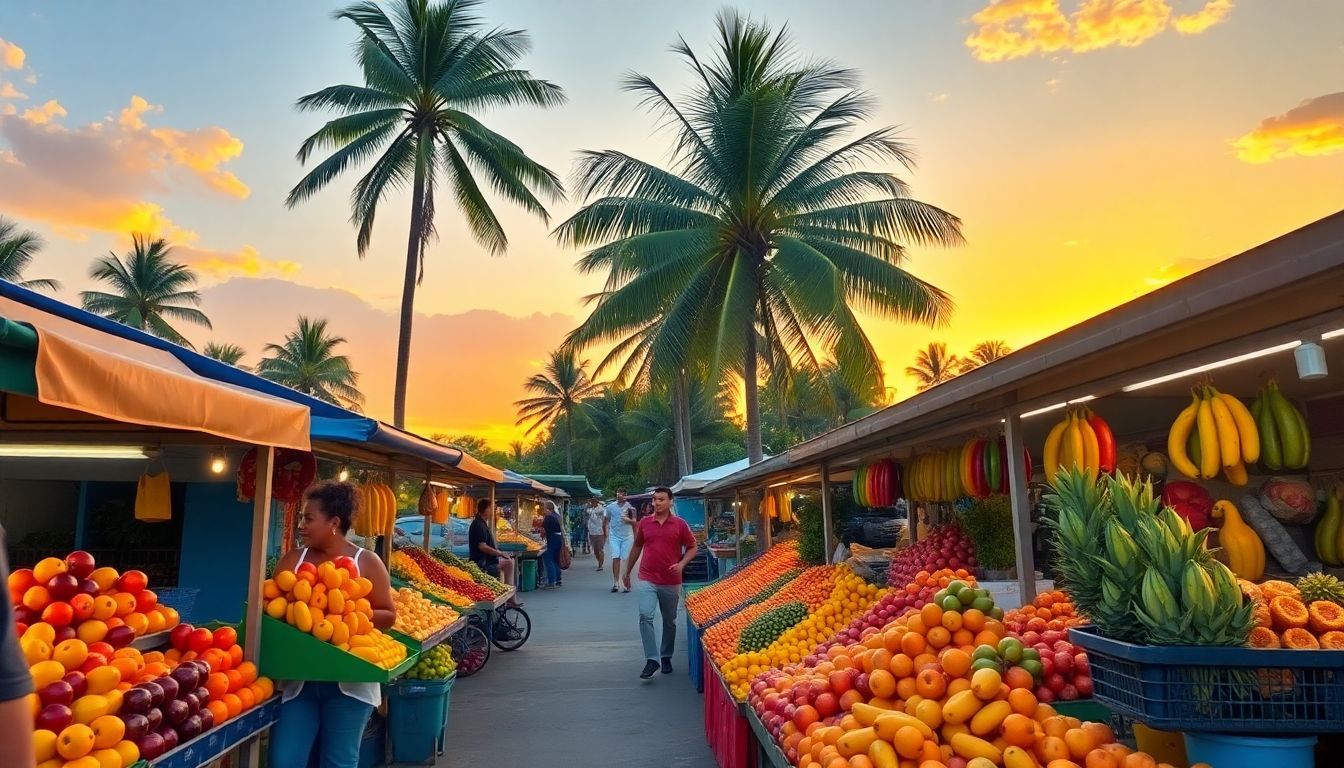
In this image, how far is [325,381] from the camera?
145 feet

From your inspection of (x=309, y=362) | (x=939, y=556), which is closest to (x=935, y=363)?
(x=309, y=362)

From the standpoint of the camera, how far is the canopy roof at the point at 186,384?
2.71m

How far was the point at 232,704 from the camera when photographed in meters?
3.72

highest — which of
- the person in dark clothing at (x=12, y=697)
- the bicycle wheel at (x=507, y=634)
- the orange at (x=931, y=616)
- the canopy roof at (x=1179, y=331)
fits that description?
the canopy roof at (x=1179, y=331)

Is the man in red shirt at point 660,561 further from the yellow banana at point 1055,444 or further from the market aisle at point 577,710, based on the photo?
the yellow banana at point 1055,444

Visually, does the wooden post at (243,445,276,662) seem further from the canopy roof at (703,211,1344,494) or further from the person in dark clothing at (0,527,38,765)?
the canopy roof at (703,211,1344,494)

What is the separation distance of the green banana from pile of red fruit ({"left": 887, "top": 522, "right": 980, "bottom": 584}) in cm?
257

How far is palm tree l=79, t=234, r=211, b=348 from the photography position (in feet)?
105

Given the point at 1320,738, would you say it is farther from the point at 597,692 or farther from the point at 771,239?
the point at 771,239

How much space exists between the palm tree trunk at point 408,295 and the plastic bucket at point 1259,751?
17.4 metres

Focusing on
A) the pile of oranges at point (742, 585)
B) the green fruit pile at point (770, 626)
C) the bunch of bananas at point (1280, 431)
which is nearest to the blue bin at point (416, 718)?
the green fruit pile at point (770, 626)

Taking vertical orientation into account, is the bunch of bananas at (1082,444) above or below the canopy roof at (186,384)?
A: below

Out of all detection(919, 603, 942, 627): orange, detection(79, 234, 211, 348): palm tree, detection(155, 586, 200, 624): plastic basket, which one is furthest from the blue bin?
detection(79, 234, 211, 348): palm tree

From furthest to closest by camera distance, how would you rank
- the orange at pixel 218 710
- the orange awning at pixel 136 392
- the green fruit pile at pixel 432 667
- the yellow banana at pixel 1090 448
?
the green fruit pile at pixel 432 667, the yellow banana at pixel 1090 448, the orange at pixel 218 710, the orange awning at pixel 136 392
